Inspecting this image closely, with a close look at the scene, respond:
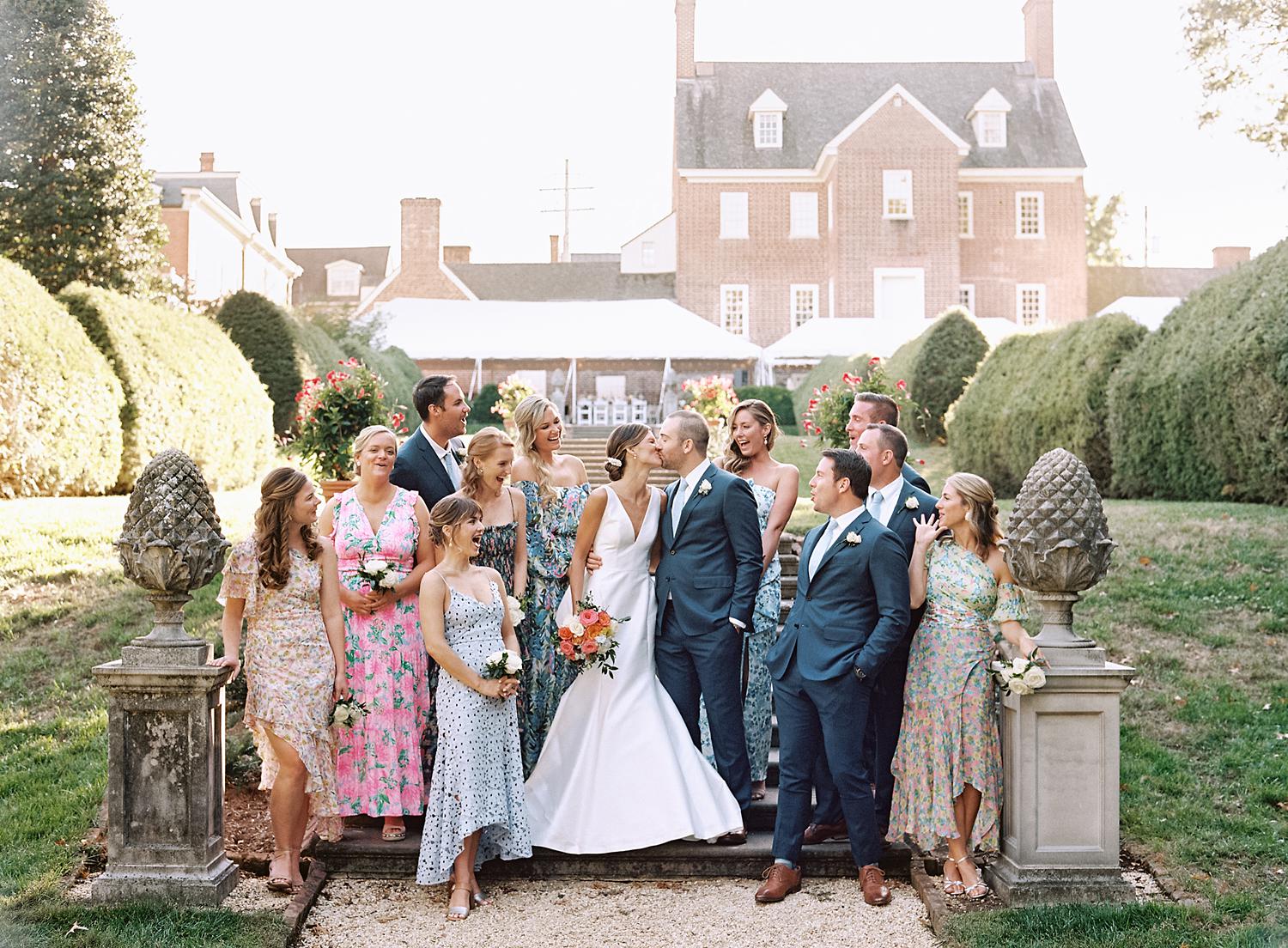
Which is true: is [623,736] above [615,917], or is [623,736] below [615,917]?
above

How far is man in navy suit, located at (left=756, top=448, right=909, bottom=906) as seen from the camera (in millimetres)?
4965

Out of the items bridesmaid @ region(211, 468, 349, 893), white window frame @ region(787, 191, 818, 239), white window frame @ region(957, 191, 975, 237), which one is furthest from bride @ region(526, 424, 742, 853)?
white window frame @ region(957, 191, 975, 237)

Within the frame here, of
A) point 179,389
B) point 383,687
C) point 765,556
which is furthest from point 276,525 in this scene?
point 179,389

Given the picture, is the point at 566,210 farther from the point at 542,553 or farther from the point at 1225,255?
the point at 542,553

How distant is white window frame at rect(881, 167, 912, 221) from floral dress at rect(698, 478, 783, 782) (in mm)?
33124

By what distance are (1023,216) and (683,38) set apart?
1324 cm

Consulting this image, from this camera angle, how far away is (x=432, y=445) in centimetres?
624

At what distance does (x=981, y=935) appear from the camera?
4.66 meters

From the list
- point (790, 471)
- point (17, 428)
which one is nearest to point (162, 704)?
point (790, 471)

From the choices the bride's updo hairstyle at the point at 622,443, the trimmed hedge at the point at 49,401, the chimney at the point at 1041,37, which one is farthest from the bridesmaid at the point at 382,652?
the chimney at the point at 1041,37

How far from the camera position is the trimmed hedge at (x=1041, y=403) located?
14.0 meters

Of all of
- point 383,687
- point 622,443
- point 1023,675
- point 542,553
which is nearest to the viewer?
point 1023,675

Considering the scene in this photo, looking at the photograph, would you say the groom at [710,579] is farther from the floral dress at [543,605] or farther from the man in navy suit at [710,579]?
the floral dress at [543,605]

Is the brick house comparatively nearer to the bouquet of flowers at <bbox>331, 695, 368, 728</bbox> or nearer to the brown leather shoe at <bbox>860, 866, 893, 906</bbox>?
the brown leather shoe at <bbox>860, 866, 893, 906</bbox>
